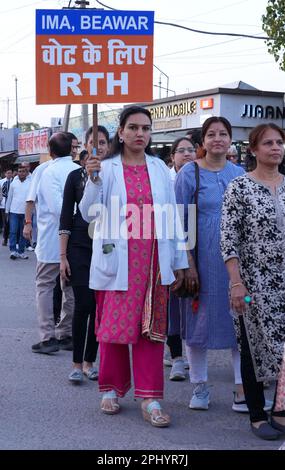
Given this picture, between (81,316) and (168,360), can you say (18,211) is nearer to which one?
(168,360)

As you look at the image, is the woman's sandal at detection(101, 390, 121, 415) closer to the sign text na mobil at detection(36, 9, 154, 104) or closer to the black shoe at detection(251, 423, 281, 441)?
the black shoe at detection(251, 423, 281, 441)

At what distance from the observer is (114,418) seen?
4.85m

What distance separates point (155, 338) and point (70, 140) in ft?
8.57

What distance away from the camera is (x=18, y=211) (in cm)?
1497

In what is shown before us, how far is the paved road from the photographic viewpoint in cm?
435

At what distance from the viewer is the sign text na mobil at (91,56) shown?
4871 mm

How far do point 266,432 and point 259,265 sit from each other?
0.98 metres

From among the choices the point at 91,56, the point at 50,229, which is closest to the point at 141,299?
the point at 91,56

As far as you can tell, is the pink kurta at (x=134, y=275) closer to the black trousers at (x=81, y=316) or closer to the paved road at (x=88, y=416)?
the paved road at (x=88, y=416)

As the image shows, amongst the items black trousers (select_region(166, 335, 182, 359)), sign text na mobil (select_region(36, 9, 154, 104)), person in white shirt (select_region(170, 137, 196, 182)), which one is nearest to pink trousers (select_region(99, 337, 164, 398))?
black trousers (select_region(166, 335, 182, 359))

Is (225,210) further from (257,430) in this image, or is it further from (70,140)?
(70,140)

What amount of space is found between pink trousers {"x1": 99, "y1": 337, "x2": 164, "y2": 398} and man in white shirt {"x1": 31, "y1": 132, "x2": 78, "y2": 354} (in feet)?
5.89

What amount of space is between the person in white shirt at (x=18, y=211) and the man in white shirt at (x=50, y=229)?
8120mm
